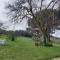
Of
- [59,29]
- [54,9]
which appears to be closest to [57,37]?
[59,29]

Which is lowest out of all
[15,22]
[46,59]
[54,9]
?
[46,59]

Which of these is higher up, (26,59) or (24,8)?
(24,8)

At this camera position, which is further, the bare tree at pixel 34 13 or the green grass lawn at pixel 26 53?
the bare tree at pixel 34 13

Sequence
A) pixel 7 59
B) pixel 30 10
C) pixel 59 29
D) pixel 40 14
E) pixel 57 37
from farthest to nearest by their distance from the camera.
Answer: pixel 59 29 < pixel 57 37 < pixel 40 14 < pixel 30 10 < pixel 7 59

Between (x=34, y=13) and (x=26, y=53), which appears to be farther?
(x=34, y=13)

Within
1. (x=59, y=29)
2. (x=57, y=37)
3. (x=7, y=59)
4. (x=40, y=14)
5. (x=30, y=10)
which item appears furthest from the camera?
(x=59, y=29)

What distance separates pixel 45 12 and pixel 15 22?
4325mm

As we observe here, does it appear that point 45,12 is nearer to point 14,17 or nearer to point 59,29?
point 14,17

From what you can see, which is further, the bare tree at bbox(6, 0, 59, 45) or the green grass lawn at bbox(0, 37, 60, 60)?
the bare tree at bbox(6, 0, 59, 45)

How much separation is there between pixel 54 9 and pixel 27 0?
4.29 m

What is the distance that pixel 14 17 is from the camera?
26.5 m

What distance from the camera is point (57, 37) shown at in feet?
105

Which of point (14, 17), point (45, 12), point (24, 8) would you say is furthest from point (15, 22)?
point (45, 12)

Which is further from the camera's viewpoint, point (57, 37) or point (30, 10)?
point (57, 37)
